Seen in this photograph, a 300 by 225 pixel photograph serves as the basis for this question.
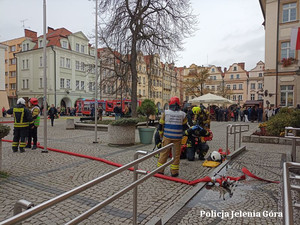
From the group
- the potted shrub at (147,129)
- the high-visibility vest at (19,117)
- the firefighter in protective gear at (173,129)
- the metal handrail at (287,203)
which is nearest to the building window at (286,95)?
the potted shrub at (147,129)

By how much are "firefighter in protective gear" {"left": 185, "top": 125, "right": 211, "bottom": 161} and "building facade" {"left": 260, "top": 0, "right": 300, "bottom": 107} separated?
18.5 metres

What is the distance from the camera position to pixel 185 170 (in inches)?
229

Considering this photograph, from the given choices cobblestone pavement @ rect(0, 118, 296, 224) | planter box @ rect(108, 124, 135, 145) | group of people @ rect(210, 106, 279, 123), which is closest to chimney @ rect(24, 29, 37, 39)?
group of people @ rect(210, 106, 279, 123)

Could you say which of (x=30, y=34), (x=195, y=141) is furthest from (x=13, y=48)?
(x=195, y=141)

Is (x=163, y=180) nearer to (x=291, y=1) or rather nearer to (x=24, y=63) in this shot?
(x=291, y=1)

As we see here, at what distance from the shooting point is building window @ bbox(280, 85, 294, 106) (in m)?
21.8

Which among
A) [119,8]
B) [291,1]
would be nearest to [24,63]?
[119,8]

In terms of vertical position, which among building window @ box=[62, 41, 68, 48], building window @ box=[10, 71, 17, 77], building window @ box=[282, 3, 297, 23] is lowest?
building window @ box=[10, 71, 17, 77]

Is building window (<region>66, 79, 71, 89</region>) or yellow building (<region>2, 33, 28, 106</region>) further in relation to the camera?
yellow building (<region>2, 33, 28, 106</region>)

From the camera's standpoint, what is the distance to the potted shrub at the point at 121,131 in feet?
29.2

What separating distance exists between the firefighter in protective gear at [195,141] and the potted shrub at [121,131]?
9.55 feet

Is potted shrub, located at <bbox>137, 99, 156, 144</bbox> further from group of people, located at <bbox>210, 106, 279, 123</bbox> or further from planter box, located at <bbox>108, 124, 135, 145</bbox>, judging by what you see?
group of people, located at <bbox>210, 106, 279, 123</bbox>

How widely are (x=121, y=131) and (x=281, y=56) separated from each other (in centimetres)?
2010

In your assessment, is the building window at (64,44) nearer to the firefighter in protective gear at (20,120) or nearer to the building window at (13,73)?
the building window at (13,73)
